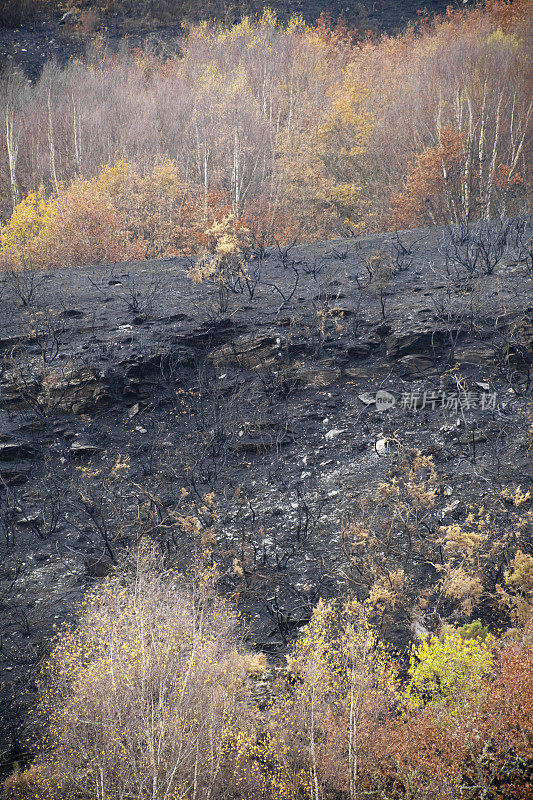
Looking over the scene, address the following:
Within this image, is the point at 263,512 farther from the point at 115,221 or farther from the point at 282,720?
the point at 115,221

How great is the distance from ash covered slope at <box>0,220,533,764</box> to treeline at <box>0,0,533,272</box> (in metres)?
7.83

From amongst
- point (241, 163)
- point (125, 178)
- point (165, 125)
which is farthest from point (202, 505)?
point (165, 125)

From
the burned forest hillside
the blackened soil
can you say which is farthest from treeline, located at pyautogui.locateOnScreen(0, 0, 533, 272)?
the blackened soil

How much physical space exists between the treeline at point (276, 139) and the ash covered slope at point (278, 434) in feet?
25.7

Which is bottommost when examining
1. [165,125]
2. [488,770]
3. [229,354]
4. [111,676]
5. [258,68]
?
[488,770]

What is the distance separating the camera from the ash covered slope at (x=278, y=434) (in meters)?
7.25

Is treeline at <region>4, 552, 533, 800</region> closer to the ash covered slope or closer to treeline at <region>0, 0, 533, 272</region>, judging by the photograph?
the ash covered slope

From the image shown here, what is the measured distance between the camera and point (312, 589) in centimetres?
727

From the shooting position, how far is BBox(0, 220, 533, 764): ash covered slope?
23.8ft

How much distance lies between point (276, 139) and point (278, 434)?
22441mm

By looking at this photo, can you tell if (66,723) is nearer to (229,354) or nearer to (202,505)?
(202,505)

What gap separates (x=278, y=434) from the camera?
32.1 feet

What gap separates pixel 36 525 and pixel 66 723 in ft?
11.5

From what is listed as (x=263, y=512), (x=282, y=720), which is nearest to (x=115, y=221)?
(x=263, y=512)
